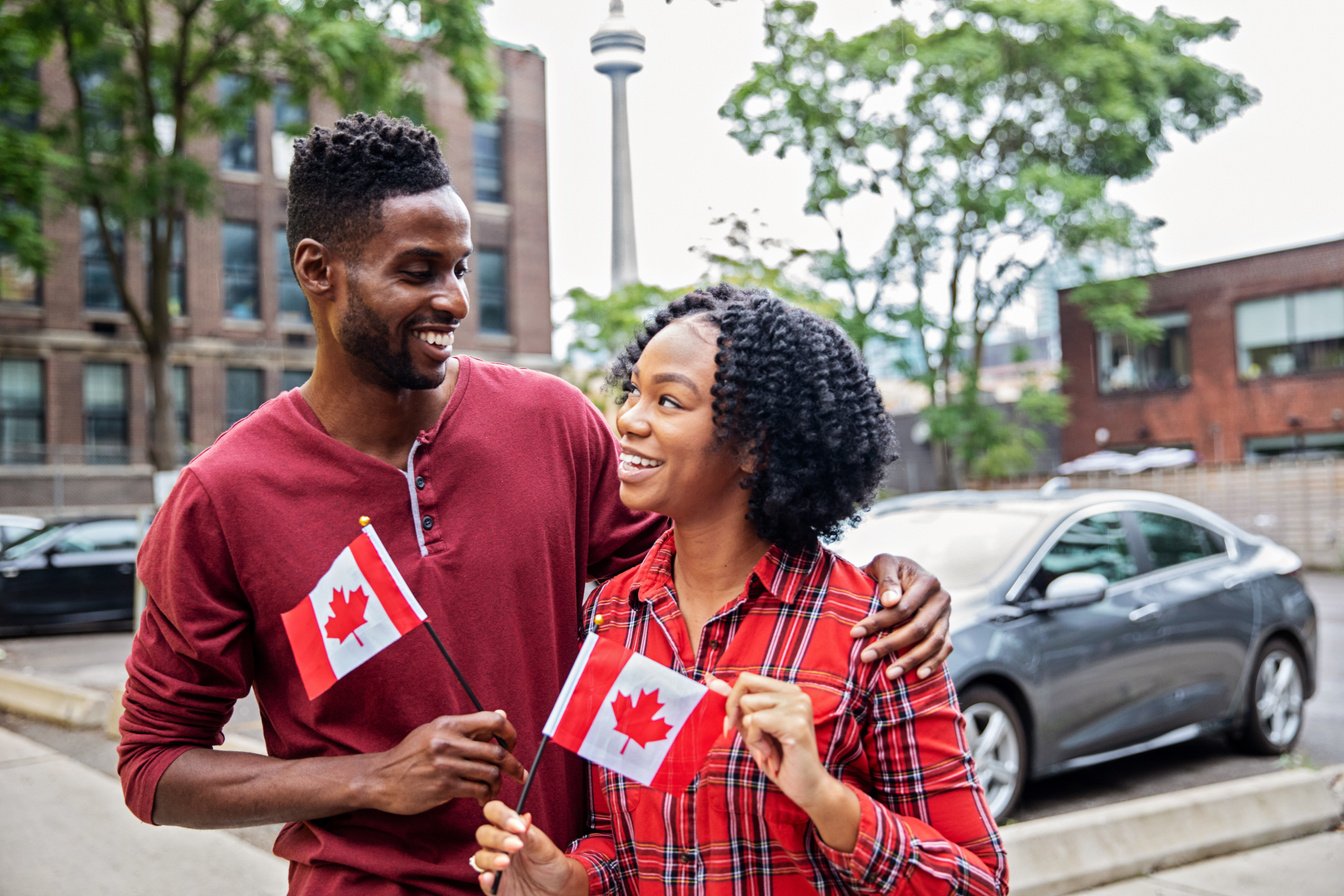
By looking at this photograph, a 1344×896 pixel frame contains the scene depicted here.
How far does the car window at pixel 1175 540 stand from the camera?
25.3 ft

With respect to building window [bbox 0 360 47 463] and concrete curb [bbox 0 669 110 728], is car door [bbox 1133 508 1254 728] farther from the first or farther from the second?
building window [bbox 0 360 47 463]

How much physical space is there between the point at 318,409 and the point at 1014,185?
22.3 m

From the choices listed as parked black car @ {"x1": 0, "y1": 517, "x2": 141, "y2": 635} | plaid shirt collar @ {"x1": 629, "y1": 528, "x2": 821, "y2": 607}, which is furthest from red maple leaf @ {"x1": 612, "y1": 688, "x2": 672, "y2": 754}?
parked black car @ {"x1": 0, "y1": 517, "x2": 141, "y2": 635}

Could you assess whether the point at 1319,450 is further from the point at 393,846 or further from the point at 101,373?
the point at 393,846

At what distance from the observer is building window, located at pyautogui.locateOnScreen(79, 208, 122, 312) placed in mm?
29734

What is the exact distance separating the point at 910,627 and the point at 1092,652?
5.18 metres

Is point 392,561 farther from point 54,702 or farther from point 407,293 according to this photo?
point 54,702

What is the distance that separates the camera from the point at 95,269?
99.5 ft

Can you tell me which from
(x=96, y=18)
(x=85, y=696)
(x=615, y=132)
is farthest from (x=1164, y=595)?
(x=96, y=18)

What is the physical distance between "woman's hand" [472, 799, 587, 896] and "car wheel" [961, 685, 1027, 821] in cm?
444

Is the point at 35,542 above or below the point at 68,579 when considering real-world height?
above

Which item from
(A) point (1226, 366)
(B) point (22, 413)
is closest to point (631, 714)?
(B) point (22, 413)

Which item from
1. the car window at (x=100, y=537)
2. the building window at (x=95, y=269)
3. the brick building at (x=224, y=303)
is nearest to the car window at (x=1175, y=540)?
the car window at (x=100, y=537)

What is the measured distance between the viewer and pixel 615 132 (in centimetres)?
479
